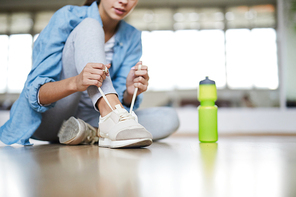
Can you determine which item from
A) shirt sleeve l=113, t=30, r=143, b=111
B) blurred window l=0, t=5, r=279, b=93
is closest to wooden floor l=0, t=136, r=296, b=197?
shirt sleeve l=113, t=30, r=143, b=111

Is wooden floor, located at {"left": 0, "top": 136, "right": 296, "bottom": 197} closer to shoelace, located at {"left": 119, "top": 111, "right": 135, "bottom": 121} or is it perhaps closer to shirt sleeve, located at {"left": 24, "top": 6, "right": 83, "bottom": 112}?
shoelace, located at {"left": 119, "top": 111, "right": 135, "bottom": 121}

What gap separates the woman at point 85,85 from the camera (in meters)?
0.79

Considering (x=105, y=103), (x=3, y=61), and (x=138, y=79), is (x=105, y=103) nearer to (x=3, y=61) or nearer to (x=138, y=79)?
(x=138, y=79)

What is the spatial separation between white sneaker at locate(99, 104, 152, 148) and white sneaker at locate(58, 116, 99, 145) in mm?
173

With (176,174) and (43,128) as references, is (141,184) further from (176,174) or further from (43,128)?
(43,128)

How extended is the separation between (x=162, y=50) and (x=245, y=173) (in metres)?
3.87

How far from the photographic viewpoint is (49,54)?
3.25 ft

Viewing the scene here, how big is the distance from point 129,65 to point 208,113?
0.42 m

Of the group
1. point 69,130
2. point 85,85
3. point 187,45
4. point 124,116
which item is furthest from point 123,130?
point 187,45

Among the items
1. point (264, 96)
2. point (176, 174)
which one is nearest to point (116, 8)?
point (176, 174)

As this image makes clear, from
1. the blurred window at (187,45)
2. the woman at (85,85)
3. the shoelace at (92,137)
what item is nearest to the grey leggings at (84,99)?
the woman at (85,85)

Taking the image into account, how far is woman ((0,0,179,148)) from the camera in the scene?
791mm

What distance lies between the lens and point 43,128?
1.12 meters

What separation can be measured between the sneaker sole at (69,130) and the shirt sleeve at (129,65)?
0.26 meters
